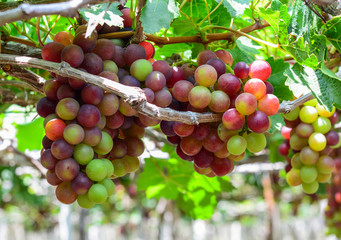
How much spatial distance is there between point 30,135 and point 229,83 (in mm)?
1265

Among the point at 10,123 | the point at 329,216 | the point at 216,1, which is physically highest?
the point at 216,1

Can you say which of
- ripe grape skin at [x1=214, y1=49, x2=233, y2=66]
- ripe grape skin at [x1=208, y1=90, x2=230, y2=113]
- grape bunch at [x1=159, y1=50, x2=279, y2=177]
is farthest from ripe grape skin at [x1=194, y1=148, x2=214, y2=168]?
ripe grape skin at [x1=214, y1=49, x2=233, y2=66]

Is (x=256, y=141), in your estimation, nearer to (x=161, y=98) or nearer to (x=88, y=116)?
(x=161, y=98)

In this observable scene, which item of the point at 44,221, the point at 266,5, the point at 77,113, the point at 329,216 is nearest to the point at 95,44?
the point at 77,113

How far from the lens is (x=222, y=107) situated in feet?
2.41

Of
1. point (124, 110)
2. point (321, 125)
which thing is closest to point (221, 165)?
point (124, 110)

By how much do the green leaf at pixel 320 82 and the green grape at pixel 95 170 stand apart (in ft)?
1.40

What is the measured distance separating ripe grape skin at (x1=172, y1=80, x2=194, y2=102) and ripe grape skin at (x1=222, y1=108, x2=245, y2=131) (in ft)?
0.28

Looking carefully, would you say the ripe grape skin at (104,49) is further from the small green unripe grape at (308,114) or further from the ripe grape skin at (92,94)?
the small green unripe grape at (308,114)

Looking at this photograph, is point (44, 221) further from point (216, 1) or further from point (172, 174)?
point (216, 1)

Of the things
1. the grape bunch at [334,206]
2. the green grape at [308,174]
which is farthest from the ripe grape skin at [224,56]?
the grape bunch at [334,206]

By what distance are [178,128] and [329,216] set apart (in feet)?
7.92

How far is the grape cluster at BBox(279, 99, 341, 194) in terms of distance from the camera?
3.61ft

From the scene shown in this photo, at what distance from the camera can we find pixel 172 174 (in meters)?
1.70
